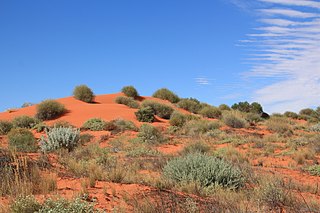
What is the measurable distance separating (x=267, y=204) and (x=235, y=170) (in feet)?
8.25

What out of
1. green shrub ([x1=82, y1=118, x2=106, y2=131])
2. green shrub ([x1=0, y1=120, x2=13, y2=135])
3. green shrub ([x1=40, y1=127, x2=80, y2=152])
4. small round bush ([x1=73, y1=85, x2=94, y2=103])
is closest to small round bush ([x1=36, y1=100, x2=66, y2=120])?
green shrub ([x1=0, y1=120, x2=13, y2=135])

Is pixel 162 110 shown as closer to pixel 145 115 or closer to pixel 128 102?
pixel 145 115

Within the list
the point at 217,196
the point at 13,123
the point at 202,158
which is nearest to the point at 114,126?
the point at 13,123

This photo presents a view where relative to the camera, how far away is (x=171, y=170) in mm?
8508

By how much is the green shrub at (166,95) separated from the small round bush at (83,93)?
1005 centimetres

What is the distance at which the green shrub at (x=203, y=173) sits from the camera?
7.88m

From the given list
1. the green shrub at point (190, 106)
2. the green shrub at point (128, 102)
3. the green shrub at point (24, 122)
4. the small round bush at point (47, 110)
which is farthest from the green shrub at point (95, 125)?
the green shrub at point (190, 106)

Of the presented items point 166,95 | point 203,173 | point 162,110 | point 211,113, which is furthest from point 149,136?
point 166,95

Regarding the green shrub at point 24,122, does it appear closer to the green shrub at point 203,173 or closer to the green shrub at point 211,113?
the green shrub at point 211,113

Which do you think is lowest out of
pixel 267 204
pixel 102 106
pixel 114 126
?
pixel 267 204

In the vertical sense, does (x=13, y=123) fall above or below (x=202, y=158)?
above

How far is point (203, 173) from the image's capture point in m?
8.05

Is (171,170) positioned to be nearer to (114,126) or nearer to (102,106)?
(114,126)

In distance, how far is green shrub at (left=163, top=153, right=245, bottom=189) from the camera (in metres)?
7.88
